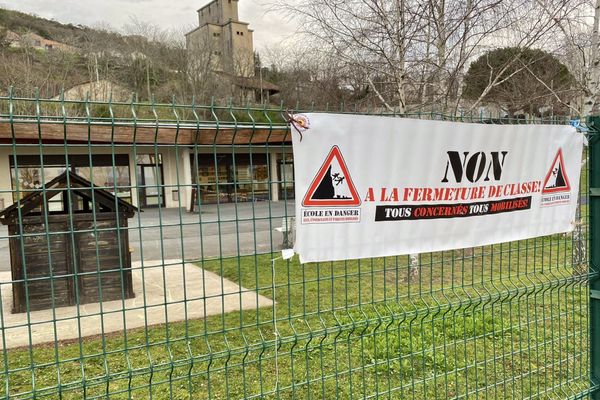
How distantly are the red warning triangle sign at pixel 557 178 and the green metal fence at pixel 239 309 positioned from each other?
14 centimetres

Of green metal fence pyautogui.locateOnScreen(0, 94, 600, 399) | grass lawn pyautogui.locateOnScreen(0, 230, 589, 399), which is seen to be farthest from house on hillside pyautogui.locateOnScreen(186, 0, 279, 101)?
grass lawn pyautogui.locateOnScreen(0, 230, 589, 399)

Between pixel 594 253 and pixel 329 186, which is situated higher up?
pixel 329 186

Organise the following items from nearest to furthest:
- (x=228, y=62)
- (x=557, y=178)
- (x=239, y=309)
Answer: (x=557, y=178) < (x=239, y=309) < (x=228, y=62)

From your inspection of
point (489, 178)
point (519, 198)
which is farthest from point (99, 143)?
point (519, 198)

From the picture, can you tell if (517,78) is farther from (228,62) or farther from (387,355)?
(228,62)

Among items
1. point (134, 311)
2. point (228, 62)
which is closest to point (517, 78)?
point (134, 311)

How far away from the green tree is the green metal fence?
2871 millimetres

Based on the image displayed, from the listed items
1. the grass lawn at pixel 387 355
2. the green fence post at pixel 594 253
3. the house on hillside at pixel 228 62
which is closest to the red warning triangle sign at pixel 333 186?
the grass lawn at pixel 387 355

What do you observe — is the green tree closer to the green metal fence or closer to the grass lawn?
the green metal fence

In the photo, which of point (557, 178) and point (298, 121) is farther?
point (557, 178)

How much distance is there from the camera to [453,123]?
2.22m

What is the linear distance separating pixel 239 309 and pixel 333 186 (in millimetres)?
2271

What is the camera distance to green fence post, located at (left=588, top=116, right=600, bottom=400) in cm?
265

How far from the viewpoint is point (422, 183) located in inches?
83.9
